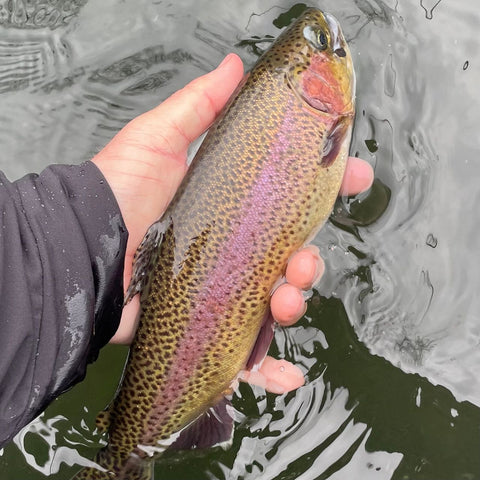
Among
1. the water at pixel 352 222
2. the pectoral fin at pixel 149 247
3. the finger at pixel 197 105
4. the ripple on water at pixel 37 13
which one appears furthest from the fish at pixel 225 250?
the ripple on water at pixel 37 13

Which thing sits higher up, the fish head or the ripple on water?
the fish head

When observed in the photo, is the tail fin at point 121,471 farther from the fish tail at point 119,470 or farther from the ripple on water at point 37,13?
the ripple on water at point 37,13

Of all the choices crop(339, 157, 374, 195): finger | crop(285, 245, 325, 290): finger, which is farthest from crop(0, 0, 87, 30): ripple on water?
crop(285, 245, 325, 290): finger

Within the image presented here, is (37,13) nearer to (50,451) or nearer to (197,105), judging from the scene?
(197,105)

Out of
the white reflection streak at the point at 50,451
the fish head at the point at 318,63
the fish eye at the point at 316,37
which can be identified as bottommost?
the white reflection streak at the point at 50,451

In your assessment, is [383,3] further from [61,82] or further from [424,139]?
[61,82]

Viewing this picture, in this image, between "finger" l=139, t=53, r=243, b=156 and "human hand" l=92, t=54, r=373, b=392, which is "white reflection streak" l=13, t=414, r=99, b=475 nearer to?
"human hand" l=92, t=54, r=373, b=392

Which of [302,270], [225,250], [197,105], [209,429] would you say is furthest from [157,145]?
[209,429]
